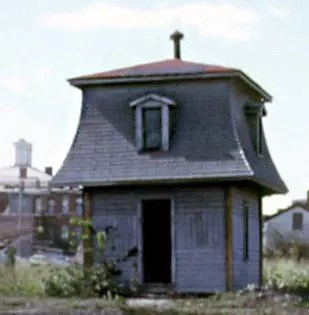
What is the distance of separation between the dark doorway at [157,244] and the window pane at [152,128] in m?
2.51

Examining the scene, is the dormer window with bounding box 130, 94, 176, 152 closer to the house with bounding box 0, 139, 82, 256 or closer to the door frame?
the door frame

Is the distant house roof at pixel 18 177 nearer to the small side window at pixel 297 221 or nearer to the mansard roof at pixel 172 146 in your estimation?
the small side window at pixel 297 221

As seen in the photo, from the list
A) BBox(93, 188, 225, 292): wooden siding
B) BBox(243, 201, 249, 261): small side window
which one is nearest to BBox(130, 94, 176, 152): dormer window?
BBox(93, 188, 225, 292): wooden siding

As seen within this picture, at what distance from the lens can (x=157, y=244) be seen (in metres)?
35.8

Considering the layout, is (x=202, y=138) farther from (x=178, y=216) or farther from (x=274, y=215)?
(x=274, y=215)

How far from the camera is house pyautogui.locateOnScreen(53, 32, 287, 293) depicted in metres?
32.2

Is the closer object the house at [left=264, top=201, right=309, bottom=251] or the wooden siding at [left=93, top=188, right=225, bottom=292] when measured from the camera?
the wooden siding at [left=93, top=188, right=225, bottom=292]

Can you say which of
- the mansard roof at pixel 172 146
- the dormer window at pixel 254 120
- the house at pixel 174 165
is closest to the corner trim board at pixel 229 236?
the house at pixel 174 165

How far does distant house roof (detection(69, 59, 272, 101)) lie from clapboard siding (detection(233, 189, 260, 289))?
3.22m

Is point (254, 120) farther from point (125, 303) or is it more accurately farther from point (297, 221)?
point (297, 221)

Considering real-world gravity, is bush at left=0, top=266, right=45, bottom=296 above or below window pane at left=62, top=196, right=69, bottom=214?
below

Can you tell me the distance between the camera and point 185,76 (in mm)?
32969

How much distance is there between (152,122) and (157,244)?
432cm

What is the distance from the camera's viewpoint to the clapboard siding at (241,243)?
33062mm
